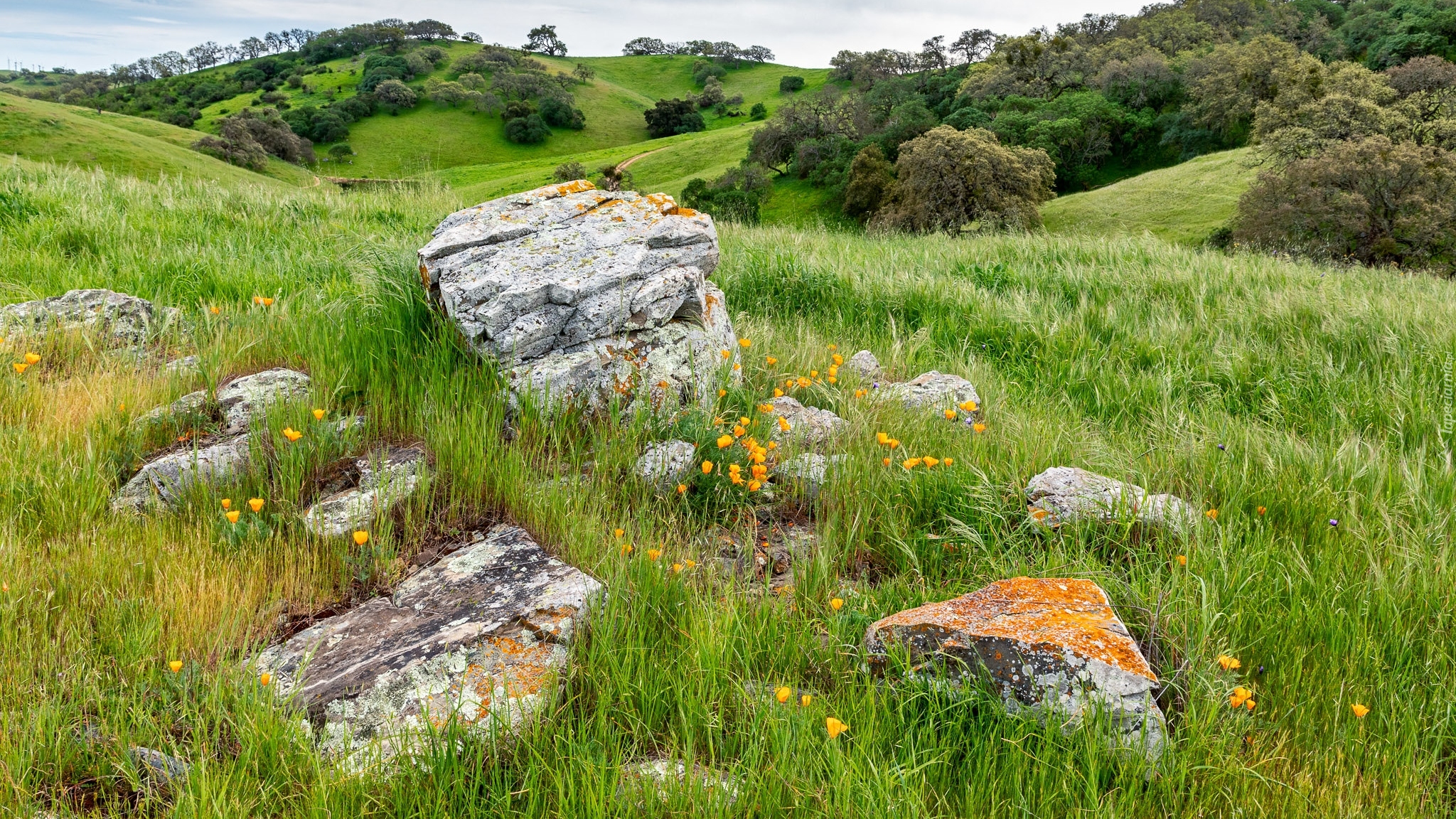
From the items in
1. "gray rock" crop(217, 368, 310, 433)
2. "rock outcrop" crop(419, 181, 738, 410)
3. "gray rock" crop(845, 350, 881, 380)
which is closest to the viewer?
"gray rock" crop(217, 368, 310, 433)

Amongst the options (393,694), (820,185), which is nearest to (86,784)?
(393,694)

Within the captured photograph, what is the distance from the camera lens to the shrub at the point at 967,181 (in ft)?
128

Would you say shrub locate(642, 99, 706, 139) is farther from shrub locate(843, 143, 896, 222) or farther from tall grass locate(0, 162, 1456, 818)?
tall grass locate(0, 162, 1456, 818)

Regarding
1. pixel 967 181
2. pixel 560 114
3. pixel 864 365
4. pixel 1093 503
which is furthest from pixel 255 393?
pixel 560 114

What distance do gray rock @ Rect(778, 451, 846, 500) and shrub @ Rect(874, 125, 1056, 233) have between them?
123 feet

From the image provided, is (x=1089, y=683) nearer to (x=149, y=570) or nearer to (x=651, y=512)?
(x=651, y=512)

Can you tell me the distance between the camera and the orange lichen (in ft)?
7.17

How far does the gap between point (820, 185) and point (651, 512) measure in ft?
229

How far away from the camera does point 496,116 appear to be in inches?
4510

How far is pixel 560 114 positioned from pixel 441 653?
409ft

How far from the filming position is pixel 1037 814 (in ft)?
6.20

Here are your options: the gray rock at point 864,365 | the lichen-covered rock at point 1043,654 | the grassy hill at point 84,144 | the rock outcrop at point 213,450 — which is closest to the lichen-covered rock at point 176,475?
the rock outcrop at point 213,450

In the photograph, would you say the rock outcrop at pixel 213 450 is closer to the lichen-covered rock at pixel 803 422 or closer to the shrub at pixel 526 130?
the lichen-covered rock at pixel 803 422

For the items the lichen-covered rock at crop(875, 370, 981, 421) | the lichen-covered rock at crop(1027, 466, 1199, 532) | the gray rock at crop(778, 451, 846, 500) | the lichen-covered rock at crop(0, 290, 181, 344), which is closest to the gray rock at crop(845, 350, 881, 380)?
the lichen-covered rock at crop(875, 370, 981, 421)
